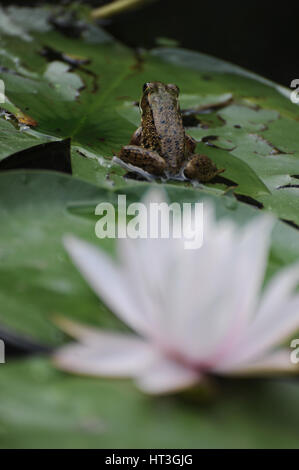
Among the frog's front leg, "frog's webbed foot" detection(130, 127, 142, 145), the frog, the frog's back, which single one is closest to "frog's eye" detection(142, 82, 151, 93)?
the frog

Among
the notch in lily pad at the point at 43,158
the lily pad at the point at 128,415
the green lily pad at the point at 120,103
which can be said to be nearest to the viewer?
the lily pad at the point at 128,415

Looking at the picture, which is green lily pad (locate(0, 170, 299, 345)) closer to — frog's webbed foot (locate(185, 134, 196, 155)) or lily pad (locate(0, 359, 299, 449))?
lily pad (locate(0, 359, 299, 449))

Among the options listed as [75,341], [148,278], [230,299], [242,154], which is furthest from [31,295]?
[242,154]

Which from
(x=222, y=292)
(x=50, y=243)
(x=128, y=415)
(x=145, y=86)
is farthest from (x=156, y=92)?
(x=128, y=415)

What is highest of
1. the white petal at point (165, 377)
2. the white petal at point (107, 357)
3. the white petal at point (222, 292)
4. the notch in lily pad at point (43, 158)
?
the notch in lily pad at point (43, 158)

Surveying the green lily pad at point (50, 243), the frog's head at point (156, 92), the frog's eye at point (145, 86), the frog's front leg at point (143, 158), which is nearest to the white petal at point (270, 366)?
the green lily pad at point (50, 243)

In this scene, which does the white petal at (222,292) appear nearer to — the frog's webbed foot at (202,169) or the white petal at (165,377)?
the white petal at (165,377)

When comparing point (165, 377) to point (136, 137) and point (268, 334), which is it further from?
point (136, 137)

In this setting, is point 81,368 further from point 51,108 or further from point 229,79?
point 229,79
